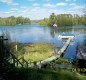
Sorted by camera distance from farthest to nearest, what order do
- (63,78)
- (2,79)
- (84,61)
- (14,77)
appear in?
(84,61)
(63,78)
(14,77)
(2,79)

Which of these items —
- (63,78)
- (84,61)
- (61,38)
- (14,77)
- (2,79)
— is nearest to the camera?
(2,79)

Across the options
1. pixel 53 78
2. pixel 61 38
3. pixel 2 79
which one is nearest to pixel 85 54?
pixel 53 78

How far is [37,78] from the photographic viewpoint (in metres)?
12.2

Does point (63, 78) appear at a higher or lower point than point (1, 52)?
lower

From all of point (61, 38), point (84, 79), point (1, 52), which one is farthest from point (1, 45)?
point (61, 38)

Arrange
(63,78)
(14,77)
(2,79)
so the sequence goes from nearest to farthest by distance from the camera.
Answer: (2,79) → (14,77) → (63,78)

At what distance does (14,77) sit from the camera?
1186cm

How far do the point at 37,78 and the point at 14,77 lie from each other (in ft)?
3.90

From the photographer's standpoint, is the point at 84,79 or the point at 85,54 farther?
the point at 85,54

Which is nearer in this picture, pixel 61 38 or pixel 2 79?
pixel 2 79

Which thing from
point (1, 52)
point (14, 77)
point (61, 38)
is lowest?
point (61, 38)

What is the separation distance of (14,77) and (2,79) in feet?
2.89

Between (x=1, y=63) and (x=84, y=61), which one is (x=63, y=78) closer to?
(x=1, y=63)

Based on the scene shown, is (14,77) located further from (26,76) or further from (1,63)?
(1,63)
